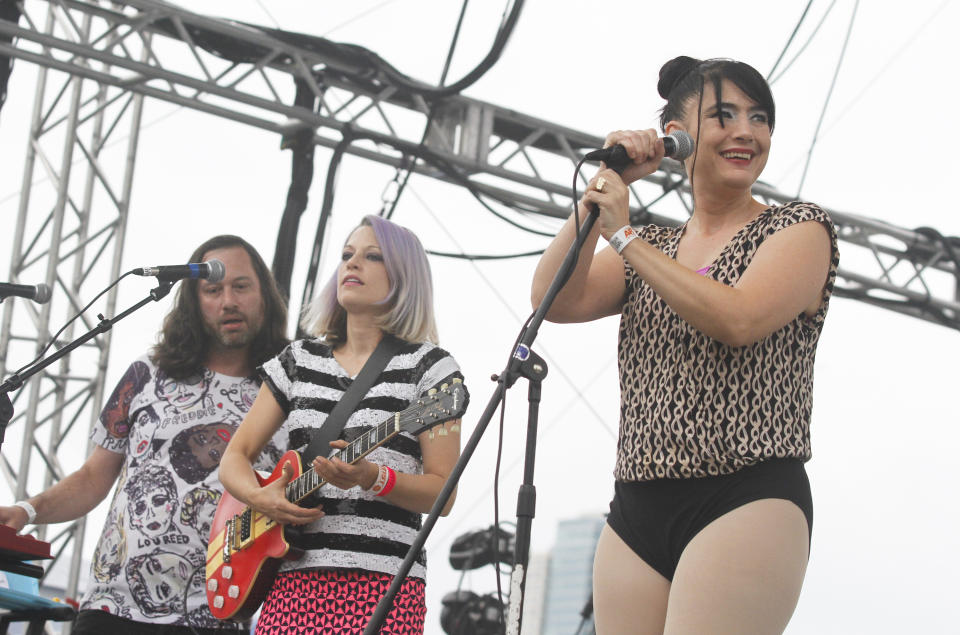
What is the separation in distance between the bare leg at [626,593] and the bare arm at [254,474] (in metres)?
0.80

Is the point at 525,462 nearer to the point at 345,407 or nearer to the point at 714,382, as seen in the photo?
the point at 714,382

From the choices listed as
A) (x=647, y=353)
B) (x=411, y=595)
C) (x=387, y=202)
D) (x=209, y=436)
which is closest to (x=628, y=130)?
(x=647, y=353)

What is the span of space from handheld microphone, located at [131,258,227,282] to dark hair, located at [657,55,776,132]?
4.28 feet

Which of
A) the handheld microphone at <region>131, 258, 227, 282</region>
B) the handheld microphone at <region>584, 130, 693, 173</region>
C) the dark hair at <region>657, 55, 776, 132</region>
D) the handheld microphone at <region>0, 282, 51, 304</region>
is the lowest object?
the handheld microphone at <region>0, 282, 51, 304</region>

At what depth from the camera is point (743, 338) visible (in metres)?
1.65

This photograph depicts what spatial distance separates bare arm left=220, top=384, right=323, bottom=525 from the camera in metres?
2.38

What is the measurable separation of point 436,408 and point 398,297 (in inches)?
18.8

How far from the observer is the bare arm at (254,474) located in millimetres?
2375

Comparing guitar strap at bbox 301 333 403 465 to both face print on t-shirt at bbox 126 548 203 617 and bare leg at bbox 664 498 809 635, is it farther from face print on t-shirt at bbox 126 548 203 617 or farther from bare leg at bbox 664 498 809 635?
bare leg at bbox 664 498 809 635

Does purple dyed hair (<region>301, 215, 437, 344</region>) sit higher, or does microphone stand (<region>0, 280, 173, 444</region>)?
purple dyed hair (<region>301, 215, 437, 344</region>)

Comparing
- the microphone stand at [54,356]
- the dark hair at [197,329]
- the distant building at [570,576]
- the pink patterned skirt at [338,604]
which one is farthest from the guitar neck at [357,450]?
the distant building at [570,576]

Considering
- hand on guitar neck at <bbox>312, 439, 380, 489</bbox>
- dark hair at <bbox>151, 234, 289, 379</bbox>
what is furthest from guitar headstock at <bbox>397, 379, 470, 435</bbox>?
dark hair at <bbox>151, 234, 289, 379</bbox>

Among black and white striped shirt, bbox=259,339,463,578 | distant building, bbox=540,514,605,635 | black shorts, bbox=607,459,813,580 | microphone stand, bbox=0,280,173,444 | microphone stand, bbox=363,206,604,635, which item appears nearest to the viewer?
microphone stand, bbox=363,206,604,635

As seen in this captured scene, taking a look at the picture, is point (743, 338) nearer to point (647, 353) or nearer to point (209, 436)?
point (647, 353)
